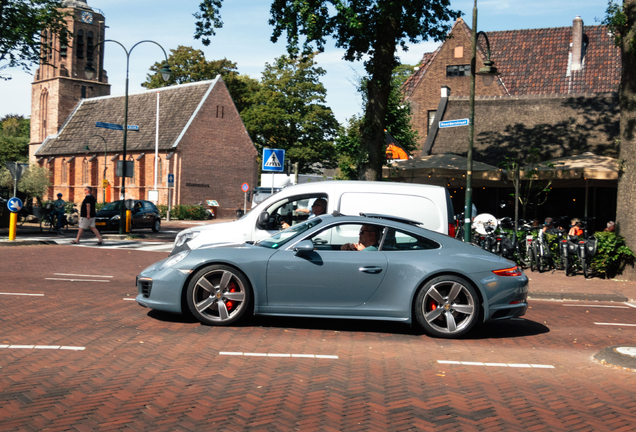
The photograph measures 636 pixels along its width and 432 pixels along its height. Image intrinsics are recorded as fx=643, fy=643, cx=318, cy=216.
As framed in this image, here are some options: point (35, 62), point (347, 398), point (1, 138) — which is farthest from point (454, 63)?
point (1, 138)

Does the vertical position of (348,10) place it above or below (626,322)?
above

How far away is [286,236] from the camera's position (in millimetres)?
7672

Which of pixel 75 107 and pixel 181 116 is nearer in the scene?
pixel 181 116

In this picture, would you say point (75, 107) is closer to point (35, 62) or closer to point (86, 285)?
point (35, 62)

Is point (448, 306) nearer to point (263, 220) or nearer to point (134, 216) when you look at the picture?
point (263, 220)

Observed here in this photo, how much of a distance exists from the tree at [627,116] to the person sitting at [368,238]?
9.16 metres

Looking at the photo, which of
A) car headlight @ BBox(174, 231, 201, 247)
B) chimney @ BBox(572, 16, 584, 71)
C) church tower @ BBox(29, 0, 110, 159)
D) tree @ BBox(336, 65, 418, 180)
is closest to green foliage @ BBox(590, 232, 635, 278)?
car headlight @ BBox(174, 231, 201, 247)

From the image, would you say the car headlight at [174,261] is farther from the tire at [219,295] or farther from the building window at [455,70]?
the building window at [455,70]

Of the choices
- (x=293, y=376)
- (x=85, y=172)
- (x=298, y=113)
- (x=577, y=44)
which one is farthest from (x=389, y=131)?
(x=85, y=172)

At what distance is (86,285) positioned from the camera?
10891 millimetres

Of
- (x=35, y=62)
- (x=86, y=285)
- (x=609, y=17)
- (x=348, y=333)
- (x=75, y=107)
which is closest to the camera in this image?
(x=348, y=333)

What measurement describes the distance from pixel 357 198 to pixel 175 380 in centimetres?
478

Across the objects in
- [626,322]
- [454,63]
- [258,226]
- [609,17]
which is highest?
[454,63]

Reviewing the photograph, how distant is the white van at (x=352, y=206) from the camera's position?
30.5 ft
